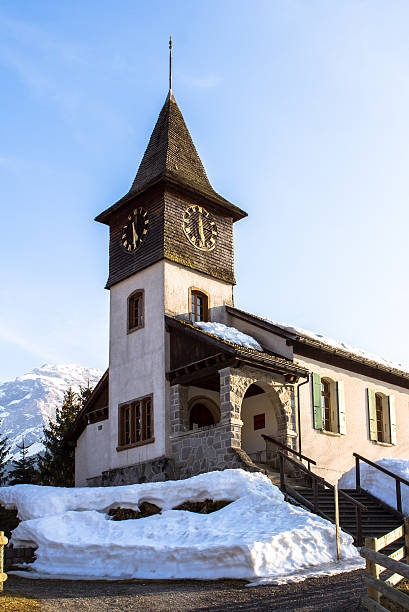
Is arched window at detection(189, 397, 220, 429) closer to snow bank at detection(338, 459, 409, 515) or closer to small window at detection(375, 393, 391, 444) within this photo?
snow bank at detection(338, 459, 409, 515)

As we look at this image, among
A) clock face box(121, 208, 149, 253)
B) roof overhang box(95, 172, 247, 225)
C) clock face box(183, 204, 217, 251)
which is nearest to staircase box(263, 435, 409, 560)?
clock face box(183, 204, 217, 251)

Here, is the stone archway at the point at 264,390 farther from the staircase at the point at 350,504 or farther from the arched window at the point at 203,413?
the arched window at the point at 203,413

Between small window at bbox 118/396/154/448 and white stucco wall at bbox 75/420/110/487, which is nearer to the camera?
small window at bbox 118/396/154/448

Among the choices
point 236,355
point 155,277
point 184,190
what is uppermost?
point 184,190

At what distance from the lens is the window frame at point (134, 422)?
21.8 metres

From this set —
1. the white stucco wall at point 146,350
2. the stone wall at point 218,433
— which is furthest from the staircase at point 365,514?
Result: the white stucco wall at point 146,350

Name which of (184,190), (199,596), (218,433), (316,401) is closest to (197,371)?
(218,433)

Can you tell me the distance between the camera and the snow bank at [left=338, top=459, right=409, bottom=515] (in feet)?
61.5

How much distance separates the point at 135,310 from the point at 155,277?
1544mm

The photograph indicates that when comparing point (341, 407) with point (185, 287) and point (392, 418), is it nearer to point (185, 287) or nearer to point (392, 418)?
point (392, 418)

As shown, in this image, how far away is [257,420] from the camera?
22.6m

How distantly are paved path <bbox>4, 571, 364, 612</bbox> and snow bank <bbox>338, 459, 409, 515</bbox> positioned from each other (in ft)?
23.5

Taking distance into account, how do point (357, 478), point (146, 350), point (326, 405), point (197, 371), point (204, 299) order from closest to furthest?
point (357, 478) → point (197, 371) → point (146, 350) → point (326, 405) → point (204, 299)

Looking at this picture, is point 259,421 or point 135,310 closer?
point 259,421
